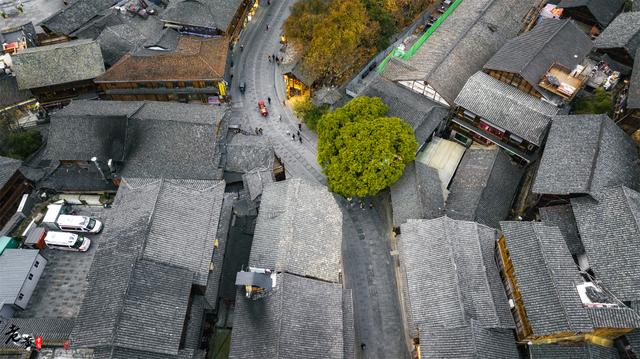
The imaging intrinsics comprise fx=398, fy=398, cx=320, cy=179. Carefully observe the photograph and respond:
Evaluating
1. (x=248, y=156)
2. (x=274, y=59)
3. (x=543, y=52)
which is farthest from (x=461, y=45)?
(x=248, y=156)

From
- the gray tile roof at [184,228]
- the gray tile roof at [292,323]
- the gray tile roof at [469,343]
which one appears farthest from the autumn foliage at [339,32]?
the gray tile roof at [469,343]

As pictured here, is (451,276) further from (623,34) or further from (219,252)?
(623,34)

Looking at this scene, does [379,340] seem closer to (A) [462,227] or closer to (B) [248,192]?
(A) [462,227]

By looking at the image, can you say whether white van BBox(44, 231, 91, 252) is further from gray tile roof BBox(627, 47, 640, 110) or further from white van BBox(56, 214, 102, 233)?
gray tile roof BBox(627, 47, 640, 110)

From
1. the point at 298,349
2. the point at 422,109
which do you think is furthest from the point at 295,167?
the point at 298,349

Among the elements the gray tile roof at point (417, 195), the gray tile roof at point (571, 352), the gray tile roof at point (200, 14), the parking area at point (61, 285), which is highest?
the gray tile roof at point (200, 14)

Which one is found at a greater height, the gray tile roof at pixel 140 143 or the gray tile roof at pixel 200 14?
the gray tile roof at pixel 200 14

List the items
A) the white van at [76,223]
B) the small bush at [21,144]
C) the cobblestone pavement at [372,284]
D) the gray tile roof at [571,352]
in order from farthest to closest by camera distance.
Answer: the small bush at [21,144] → the white van at [76,223] → the cobblestone pavement at [372,284] → the gray tile roof at [571,352]

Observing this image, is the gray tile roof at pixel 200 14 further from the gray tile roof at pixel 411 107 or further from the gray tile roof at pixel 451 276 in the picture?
the gray tile roof at pixel 451 276
